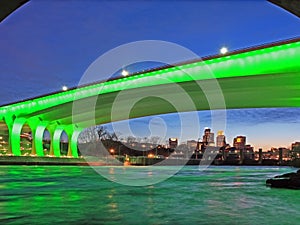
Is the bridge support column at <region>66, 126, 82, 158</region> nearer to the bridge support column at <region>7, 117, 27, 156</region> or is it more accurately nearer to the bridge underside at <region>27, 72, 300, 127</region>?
the bridge support column at <region>7, 117, 27, 156</region>

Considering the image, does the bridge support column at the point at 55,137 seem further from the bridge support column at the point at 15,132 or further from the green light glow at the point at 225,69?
the green light glow at the point at 225,69

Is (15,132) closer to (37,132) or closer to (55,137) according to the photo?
(37,132)

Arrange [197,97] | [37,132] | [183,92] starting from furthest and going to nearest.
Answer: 1. [37,132]
2. [197,97]
3. [183,92]

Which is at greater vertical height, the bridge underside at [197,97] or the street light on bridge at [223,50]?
the street light on bridge at [223,50]

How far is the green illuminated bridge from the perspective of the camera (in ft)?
98.5

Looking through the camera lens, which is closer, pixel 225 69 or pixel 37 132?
pixel 225 69

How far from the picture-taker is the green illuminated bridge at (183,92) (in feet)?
98.5

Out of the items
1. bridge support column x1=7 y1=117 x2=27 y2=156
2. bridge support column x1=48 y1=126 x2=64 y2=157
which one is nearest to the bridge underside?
bridge support column x1=7 y1=117 x2=27 y2=156

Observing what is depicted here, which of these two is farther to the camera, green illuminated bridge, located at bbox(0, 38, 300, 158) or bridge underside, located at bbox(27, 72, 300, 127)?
bridge underside, located at bbox(27, 72, 300, 127)

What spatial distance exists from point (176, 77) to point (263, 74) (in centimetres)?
820

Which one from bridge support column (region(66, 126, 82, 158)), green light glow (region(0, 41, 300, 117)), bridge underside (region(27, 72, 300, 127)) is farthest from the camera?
bridge support column (region(66, 126, 82, 158))

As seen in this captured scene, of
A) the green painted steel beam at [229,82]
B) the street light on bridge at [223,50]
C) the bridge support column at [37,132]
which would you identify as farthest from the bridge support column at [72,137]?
the street light on bridge at [223,50]

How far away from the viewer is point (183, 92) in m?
43.8

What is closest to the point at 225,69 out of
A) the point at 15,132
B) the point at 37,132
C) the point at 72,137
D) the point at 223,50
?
the point at 223,50
